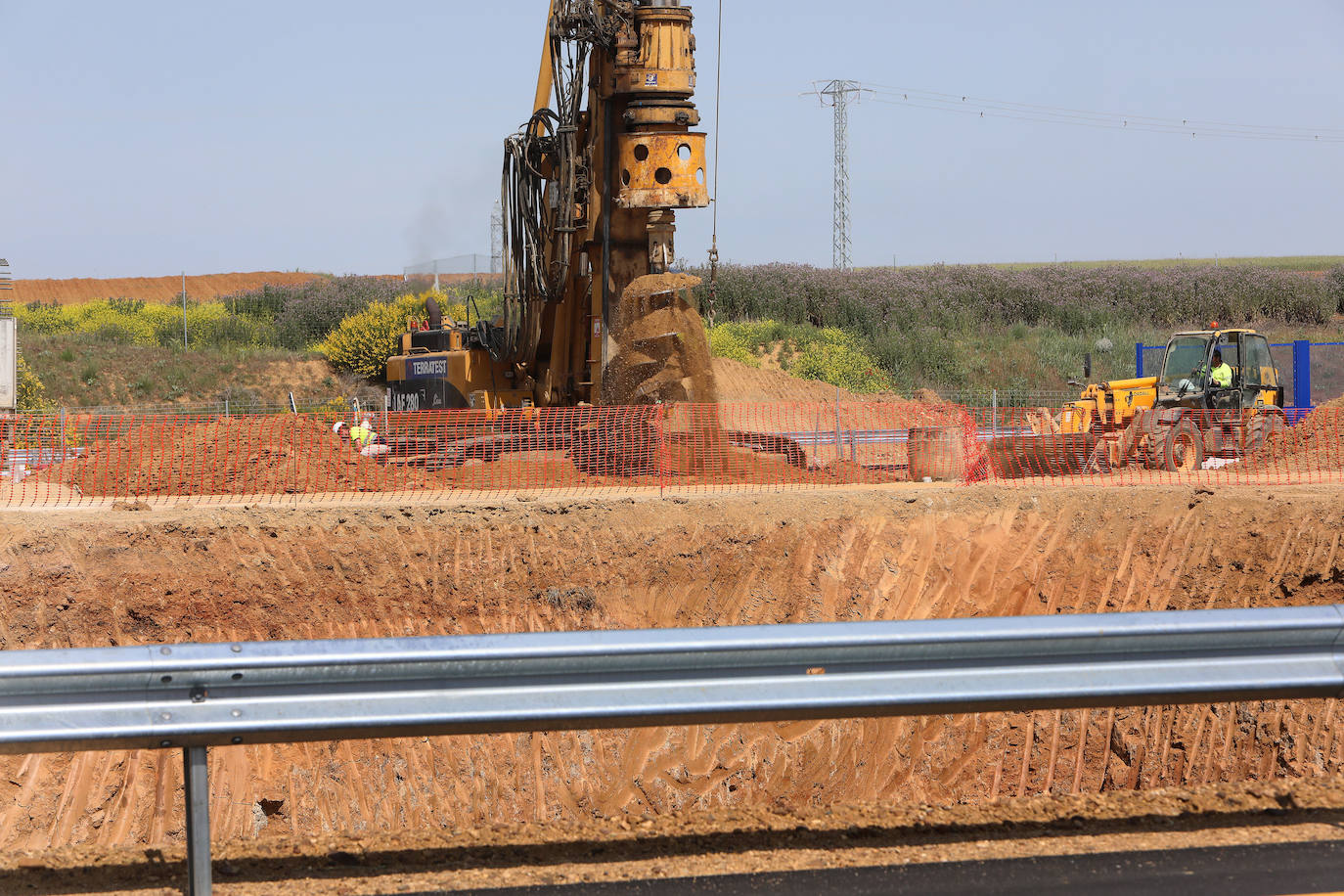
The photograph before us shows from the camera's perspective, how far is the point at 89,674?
12.4 feet

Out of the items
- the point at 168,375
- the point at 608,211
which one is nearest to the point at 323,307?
the point at 168,375

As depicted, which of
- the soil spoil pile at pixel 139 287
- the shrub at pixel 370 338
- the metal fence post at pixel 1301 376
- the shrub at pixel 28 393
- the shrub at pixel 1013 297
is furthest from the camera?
the soil spoil pile at pixel 139 287

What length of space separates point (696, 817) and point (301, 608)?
6921 millimetres

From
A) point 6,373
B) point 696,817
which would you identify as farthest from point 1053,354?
point 696,817

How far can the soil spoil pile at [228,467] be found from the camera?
16.4 metres

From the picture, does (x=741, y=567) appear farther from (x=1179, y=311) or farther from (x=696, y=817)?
(x=1179, y=311)

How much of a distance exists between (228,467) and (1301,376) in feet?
64.9

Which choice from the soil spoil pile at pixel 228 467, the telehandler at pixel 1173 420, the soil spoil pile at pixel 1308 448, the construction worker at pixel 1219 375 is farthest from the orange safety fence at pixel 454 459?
the soil spoil pile at pixel 1308 448

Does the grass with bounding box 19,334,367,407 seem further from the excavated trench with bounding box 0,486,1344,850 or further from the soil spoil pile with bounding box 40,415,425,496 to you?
the excavated trench with bounding box 0,486,1344,850

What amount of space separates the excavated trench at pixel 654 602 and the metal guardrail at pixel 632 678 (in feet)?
15.8

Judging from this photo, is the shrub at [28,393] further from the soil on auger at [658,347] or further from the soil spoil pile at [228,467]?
the soil on auger at [658,347]

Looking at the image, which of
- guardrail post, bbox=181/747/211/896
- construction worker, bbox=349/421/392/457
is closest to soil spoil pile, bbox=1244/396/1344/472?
construction worker, bbox=349/421/392/457

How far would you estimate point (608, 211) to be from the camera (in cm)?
1545

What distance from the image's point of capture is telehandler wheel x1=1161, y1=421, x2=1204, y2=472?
17984mm
